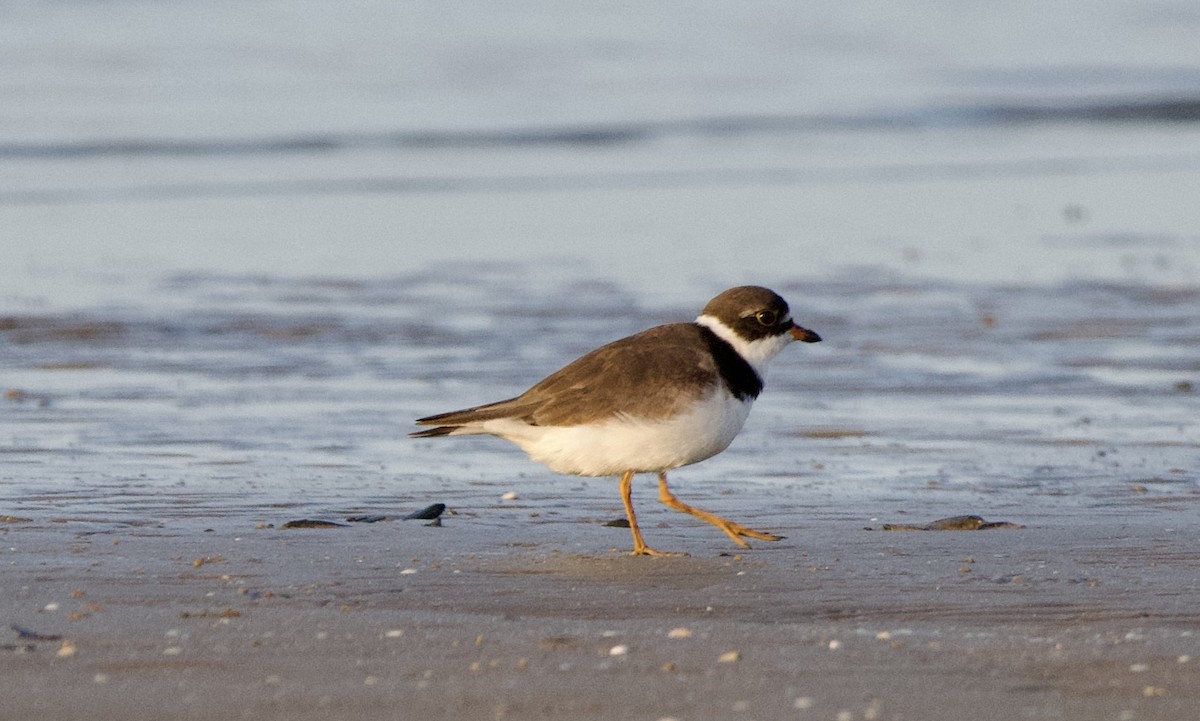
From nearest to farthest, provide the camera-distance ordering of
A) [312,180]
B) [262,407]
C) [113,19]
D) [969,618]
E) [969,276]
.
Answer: [969,618] → [262,407] → [969,276] → [312,180] → [113,19]

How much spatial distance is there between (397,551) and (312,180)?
37.8 ft

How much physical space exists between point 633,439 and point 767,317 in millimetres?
716

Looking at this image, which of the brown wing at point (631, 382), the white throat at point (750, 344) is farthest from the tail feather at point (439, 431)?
the white throat at point (750, 344)

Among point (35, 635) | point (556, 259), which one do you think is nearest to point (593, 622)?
point (35, 635)

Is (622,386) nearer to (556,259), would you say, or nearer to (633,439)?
(633,439)

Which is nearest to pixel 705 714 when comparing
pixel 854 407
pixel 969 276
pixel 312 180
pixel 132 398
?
pixel 854 407

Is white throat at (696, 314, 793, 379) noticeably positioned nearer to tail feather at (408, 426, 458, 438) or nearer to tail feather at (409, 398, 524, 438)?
tail feather at (409, 398, 524, 438)

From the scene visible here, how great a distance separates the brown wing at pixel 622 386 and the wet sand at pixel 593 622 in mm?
405

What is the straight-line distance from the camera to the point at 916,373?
9289mm

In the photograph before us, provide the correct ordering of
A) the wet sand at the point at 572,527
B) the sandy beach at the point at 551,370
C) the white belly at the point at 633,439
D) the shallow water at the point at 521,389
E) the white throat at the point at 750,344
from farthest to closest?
the shallow water at the point at 521,389 < the white throat at the point at 750,344 < the white belly at the point at 633,439 < the sandy beach at the point at 551,370 < the wet sand at the point at 572,527

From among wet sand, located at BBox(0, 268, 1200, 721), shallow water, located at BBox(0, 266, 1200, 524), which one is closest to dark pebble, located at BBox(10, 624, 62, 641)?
wet sand, located at BBox(0, 268, 1200, 721)

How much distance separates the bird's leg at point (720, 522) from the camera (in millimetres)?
6047

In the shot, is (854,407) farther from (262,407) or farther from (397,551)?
(397,551)

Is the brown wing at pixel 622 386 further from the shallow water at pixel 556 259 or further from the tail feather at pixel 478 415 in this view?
the shallow water at pixel 556 259
